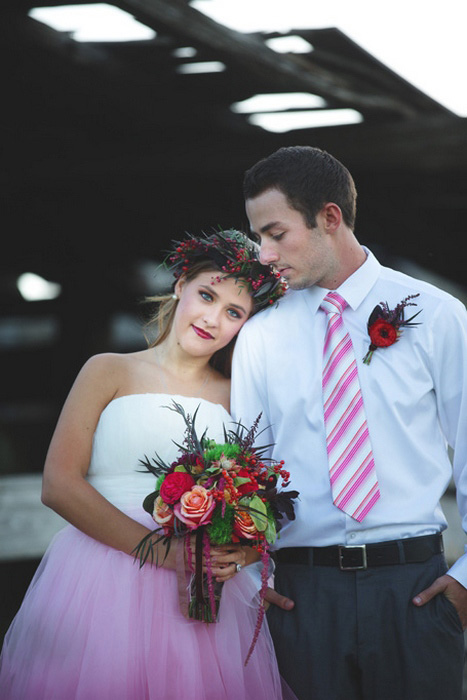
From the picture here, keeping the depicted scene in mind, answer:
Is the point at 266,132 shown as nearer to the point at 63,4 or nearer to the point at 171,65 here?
the point at 171,65

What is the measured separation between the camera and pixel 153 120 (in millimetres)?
8164

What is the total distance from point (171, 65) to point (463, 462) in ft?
15.4

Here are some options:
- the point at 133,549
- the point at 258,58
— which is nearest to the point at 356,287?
the point at 133,549

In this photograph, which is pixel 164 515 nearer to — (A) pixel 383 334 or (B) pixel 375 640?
(B) pixel 375 640

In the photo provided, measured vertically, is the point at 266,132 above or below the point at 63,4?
below

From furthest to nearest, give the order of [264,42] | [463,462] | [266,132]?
[266,132] < [264,42] < [463,462]

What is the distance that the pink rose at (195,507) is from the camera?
3004 millimetres

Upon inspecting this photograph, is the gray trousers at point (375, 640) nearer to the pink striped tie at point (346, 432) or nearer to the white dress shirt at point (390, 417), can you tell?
the white dress shirt at point (390, 417)

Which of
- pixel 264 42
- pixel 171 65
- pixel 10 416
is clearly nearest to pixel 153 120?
pixel 171 65

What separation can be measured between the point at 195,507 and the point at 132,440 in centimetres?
64

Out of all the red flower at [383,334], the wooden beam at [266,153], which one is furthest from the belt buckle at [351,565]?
the wooden beam at [266,153]

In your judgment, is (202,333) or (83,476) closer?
Answer: (83,476)

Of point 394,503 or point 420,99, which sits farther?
point 420,99

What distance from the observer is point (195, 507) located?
301 centimetres
